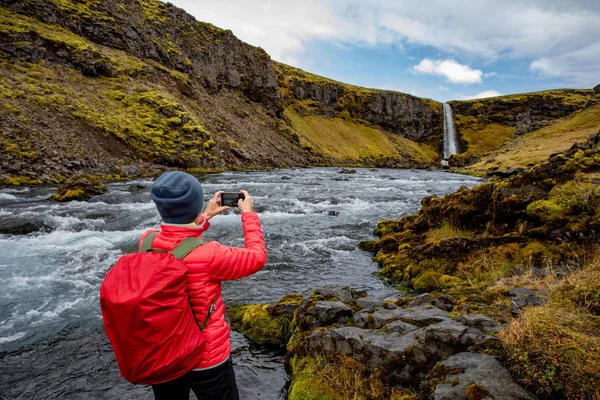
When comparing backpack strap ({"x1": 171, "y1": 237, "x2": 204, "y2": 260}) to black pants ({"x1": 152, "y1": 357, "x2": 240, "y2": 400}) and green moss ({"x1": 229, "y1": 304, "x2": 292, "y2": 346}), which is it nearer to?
black pants ({"x1": 152, "y1": 357, "x2": 240, "y2": 400})

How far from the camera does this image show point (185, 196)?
2949 mm

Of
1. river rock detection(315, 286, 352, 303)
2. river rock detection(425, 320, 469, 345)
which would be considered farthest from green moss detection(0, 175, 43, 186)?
river rock detection(425, 320, 469, 345)

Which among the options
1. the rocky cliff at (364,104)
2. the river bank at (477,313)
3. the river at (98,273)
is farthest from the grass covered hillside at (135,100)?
the river bank at (477,313)

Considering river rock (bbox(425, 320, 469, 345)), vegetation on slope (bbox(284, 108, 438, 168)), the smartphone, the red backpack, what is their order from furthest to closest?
vegetation on slope (bbox(284, 108, 438, 168)) < river rock (bbox(425, 320, 469, 345)) < the smartphone < the red backpack

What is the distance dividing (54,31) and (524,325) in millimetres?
63885

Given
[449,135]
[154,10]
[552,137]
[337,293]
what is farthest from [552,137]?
[154,10]

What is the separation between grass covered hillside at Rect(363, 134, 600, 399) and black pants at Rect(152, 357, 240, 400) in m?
3.01

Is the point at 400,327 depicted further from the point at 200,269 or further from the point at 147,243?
the point at 147,243

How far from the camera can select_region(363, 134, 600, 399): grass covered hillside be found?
352 cm

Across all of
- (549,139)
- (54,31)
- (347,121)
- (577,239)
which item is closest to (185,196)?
(577,239)

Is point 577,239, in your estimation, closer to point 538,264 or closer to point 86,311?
point 538,264

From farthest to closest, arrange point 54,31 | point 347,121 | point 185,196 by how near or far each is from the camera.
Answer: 1. point 347,121
2. point 54,31
3. point 185,196

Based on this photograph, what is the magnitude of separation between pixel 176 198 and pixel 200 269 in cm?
64

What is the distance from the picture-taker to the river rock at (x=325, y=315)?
6172 mm
